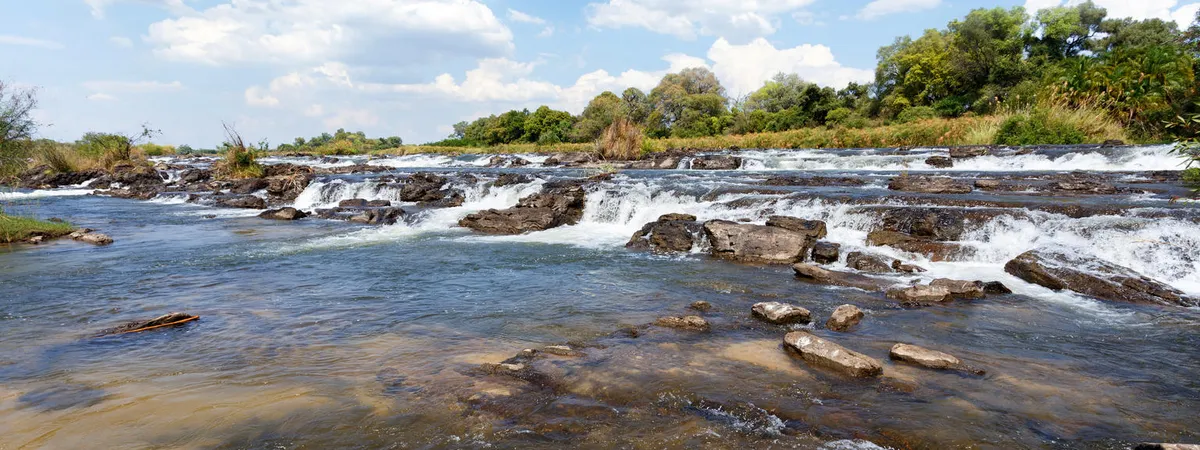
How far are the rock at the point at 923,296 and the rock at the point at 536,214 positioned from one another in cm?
830

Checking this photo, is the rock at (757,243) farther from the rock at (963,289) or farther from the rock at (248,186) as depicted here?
the rock at (248,186)

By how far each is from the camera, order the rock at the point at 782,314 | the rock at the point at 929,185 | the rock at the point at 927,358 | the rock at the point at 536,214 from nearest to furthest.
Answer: the rock at the point at 927,358 → the rock at the point at 782,314 → the rock at the point at 929,185 → the rock at the point at 536,214

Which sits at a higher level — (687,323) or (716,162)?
(716,162)

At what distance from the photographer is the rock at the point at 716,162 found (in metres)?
24.2

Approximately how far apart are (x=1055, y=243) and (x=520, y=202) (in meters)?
Result: 11.0

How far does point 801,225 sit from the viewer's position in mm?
10477

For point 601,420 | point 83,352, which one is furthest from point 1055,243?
point 83,352

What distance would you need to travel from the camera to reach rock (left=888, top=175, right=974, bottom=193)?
13031 millimetres

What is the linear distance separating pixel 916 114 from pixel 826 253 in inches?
1520

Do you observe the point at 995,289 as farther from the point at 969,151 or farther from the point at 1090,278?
the point at 969,151

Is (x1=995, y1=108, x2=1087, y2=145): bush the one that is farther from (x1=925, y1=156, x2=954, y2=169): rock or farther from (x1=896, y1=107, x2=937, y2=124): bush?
(x1=896, y1=107, x2=937, y2=124): bush

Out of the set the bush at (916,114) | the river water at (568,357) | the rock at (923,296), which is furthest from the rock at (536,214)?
the bush at (916,114)

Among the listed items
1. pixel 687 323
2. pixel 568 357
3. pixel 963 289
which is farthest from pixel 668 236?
pixel 568 357

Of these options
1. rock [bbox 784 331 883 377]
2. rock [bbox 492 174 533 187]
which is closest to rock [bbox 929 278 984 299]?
rock [bbox 784 331 883 377]
